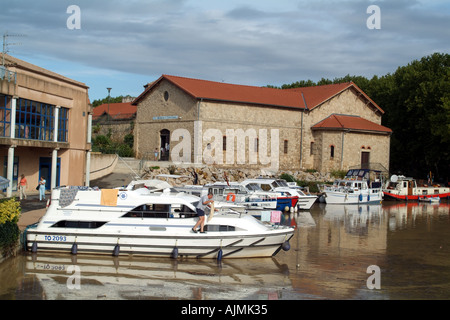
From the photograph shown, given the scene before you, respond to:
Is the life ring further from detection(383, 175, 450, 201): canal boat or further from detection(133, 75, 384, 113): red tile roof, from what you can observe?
detection(383, 175, 450, 201): canal boat

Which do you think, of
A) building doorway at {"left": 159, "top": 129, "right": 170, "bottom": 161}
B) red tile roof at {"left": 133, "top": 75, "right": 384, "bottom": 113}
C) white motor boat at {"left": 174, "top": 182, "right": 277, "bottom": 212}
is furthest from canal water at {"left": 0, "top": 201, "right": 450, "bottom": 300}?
building doorway at {"left": 159, "top": 129, "right": 170, "bottom": 161}

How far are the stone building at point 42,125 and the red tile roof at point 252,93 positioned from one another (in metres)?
12.5

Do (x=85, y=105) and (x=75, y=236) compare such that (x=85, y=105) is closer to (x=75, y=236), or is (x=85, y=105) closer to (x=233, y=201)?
(x=233, y=201)

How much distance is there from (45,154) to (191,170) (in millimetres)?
12607

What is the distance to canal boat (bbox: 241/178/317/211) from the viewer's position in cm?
3362

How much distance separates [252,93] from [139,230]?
3515 cm

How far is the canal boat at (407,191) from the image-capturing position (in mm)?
47719

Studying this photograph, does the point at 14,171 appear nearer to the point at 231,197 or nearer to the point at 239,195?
the point at 231,197

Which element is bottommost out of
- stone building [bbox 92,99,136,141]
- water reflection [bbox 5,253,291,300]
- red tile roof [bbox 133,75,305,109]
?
water reflection [bbox 5,253,291,300]

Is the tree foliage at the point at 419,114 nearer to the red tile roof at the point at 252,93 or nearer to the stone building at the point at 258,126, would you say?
the stone building at the point at 258,126

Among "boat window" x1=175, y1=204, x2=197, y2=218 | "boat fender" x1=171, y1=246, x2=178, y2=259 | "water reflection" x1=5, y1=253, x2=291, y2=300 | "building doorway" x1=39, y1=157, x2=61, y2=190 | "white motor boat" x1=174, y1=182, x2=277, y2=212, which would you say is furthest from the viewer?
"building doorway" x1=39, y1=157, x2=61, y2=190

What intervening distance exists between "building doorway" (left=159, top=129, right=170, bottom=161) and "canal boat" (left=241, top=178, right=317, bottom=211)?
49.7ft

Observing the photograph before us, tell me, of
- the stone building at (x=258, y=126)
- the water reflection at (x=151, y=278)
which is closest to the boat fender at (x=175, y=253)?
the water reflection at (x=151, y=278)
